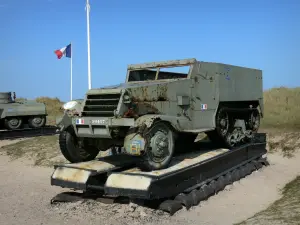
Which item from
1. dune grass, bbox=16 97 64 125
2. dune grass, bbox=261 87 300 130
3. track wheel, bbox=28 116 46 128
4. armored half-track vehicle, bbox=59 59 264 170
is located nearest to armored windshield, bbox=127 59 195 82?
armored half-track vehicle, bbox=59 59 264 170

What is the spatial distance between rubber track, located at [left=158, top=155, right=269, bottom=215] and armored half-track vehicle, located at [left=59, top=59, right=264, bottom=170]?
594 millimetres

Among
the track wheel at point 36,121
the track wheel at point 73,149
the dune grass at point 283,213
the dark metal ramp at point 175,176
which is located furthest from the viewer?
the track wheel at point 36,121

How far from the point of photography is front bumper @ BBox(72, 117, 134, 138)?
235 inches

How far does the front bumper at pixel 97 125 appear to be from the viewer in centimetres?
597

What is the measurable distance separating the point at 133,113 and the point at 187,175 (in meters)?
Answer: 1.44

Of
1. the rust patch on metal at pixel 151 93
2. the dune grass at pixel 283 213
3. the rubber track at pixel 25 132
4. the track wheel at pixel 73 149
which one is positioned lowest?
the dune grass at pixel 283 213

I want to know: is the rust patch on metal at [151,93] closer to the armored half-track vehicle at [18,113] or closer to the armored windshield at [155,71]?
the armored windshield at [155,71]

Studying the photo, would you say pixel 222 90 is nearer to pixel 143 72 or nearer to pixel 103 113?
pixel 143 72

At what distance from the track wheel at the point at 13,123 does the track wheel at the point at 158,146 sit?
42.3 ft

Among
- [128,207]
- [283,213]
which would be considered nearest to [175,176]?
[128,207]

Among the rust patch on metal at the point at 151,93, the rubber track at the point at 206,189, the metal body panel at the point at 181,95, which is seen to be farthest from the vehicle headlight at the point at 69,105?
the rubber track at the point at 206,189

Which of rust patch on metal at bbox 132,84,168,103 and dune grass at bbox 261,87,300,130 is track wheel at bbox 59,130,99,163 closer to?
rust patch on metal at bbox 132,84,168,103

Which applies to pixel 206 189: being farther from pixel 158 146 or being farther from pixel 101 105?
pixel 101 105

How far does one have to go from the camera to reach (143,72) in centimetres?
796
